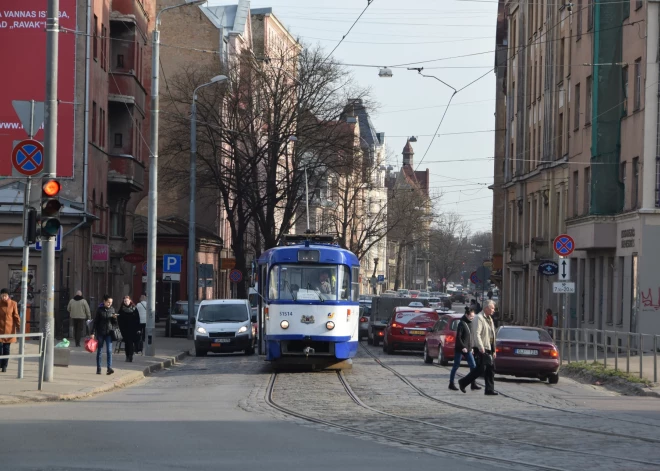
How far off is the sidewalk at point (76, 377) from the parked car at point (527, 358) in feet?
26.3

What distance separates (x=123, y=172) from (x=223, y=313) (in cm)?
1363

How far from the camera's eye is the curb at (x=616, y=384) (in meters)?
24.0

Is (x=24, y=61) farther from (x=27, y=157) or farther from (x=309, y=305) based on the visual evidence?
(x=27, y=157)

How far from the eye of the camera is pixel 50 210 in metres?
20.6

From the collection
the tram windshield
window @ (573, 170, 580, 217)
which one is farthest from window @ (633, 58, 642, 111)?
the tram windshield

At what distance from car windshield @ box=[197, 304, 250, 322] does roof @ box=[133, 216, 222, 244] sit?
95.0 ft

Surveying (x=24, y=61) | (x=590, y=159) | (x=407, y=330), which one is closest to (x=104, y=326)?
(x=407, y=330)

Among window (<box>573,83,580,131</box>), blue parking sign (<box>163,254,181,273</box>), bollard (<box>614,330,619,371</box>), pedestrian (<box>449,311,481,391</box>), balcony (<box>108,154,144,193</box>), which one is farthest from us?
balcony (<box>108,154,144,193</box>)

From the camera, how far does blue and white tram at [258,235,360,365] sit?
88.5 feet

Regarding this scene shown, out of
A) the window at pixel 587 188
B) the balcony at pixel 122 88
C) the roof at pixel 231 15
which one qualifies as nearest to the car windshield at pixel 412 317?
the window at pixel 587 188

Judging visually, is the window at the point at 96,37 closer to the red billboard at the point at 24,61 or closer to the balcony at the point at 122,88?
the red billboard at the point at 24,61

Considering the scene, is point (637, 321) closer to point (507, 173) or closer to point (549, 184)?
point (549, 184)

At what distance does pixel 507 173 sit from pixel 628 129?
98.0 ft

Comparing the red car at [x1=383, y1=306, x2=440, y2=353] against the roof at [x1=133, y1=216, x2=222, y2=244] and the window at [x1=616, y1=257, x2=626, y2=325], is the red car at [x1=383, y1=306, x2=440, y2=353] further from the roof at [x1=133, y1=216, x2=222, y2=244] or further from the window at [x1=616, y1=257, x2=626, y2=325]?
the roof at [x1=133, y1=216, x2=222, y2=244]
